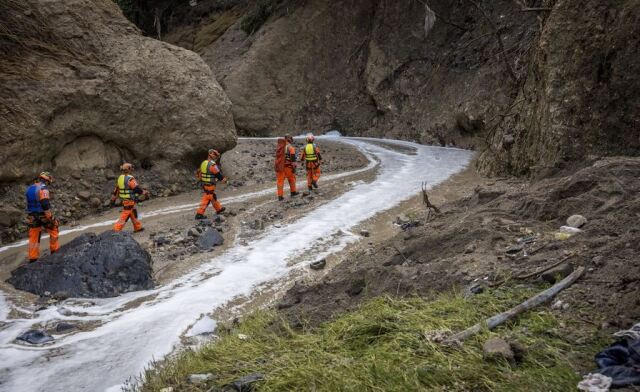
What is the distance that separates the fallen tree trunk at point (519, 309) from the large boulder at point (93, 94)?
1177 centimetres

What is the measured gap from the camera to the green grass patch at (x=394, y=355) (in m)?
3.76

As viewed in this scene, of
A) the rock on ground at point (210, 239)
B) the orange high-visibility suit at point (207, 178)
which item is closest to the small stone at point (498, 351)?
the rock on ground at point (210, 239)

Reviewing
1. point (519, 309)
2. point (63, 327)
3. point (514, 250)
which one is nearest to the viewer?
point (519, 309)

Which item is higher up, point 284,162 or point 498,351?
point 284,162

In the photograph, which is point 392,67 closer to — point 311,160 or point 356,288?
point 311,160

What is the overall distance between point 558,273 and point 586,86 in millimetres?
7052

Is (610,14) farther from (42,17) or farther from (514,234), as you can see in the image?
(42,17)

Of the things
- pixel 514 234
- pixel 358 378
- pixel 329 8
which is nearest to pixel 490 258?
pixel 514 234

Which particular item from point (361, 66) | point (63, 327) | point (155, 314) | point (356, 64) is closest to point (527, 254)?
point (155, 314)

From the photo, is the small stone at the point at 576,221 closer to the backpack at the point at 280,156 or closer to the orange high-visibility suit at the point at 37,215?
the backpack at the point at 280,156

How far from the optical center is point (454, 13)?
28.4 metres

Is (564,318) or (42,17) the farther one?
(42,17)

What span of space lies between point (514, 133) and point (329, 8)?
2215 cm

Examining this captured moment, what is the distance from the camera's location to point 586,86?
10.5 meters
